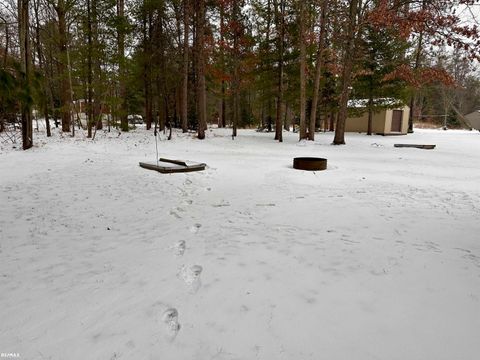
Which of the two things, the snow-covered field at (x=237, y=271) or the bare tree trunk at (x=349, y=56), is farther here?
the bare tree trunk at (x=349, y=56)

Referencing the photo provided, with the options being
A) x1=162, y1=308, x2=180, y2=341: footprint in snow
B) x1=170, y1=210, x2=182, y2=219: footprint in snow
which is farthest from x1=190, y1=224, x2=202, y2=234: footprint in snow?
x1=162, y1=308, x2=180, y2=341: footprint in snow

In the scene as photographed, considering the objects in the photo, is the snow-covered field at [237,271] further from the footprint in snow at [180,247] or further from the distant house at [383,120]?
the distant house at [383,120]

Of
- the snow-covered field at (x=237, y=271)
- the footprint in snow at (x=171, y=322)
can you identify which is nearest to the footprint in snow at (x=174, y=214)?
the snow-covered field at (x=237, y=271)

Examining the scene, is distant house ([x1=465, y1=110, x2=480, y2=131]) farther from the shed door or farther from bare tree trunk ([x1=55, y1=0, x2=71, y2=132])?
bare tree trunk ([x1=55, y1=0, x2=71, y2=132])

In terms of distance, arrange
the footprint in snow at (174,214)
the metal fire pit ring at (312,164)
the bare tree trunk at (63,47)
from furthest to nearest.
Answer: the bare tree trunk at (63,47), the metal fire pit ring at (312,164), the footprint in snow at (174,214)

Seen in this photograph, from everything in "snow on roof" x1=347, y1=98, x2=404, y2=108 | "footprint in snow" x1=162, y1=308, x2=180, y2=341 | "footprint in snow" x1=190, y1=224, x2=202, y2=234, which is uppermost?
"snow on roof" x1=347, y1=98, x2=404, y2=108

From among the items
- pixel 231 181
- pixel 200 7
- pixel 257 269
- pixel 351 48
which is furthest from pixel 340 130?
pixel 257 269

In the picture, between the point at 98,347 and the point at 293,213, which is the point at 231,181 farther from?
the point at 98,347

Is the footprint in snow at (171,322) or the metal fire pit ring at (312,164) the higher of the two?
the metal fire pit ring at (312,164)

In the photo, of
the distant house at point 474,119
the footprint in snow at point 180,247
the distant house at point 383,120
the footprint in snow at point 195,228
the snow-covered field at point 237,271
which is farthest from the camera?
the distant house at point 474,119

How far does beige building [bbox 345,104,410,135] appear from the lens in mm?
28219

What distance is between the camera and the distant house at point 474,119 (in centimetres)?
4312

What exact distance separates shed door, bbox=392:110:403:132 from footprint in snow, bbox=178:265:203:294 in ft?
99.0

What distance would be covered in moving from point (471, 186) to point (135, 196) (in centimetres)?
829
